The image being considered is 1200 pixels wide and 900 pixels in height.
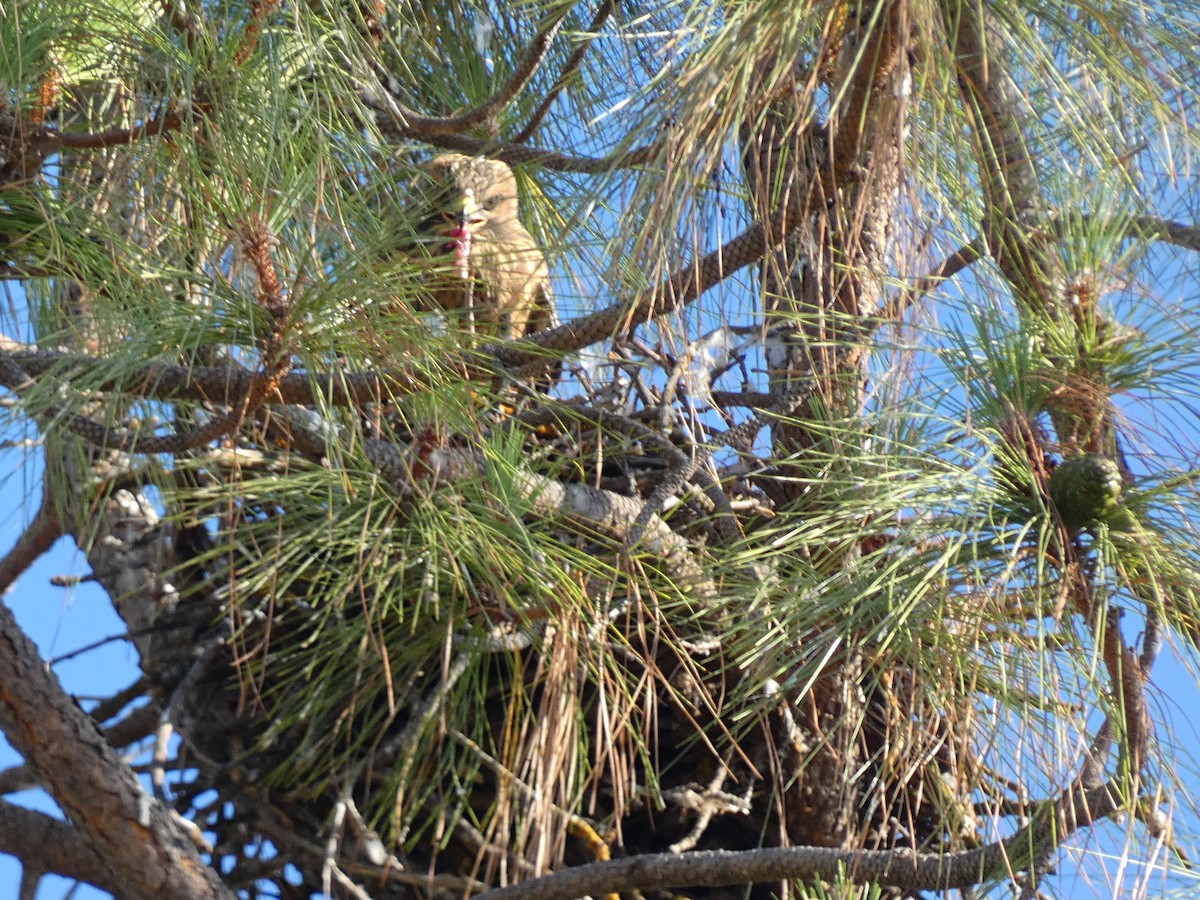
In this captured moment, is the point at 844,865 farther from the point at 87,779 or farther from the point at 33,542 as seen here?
the point at 33,542

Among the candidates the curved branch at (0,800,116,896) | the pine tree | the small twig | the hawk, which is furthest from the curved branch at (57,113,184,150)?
the small twig

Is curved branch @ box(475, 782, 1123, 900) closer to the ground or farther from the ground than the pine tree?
closer to the ground

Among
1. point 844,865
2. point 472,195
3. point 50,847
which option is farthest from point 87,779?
point 472,195

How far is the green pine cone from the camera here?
3.26 ft

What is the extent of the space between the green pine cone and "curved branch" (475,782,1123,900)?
0.19m

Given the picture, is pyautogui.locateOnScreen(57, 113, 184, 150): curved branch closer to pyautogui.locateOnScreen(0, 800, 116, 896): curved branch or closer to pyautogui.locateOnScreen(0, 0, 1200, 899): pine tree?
pyautogui.locateOnScreen(0, 0, 1200, 899): pine tree

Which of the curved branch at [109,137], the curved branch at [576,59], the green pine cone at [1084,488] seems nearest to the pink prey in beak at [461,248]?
the curved branch at [576,59]

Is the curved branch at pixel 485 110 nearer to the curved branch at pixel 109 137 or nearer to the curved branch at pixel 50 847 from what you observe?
the curved branch at pixel 109 137

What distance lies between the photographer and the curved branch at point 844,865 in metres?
1.08

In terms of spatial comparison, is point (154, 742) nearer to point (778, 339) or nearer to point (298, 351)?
point (298, 351)

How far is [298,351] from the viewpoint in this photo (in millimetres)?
1117

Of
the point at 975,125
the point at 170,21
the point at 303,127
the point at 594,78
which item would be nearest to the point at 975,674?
the point at 975,125

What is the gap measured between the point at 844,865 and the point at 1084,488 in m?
0.41

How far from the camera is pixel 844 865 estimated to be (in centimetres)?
121
